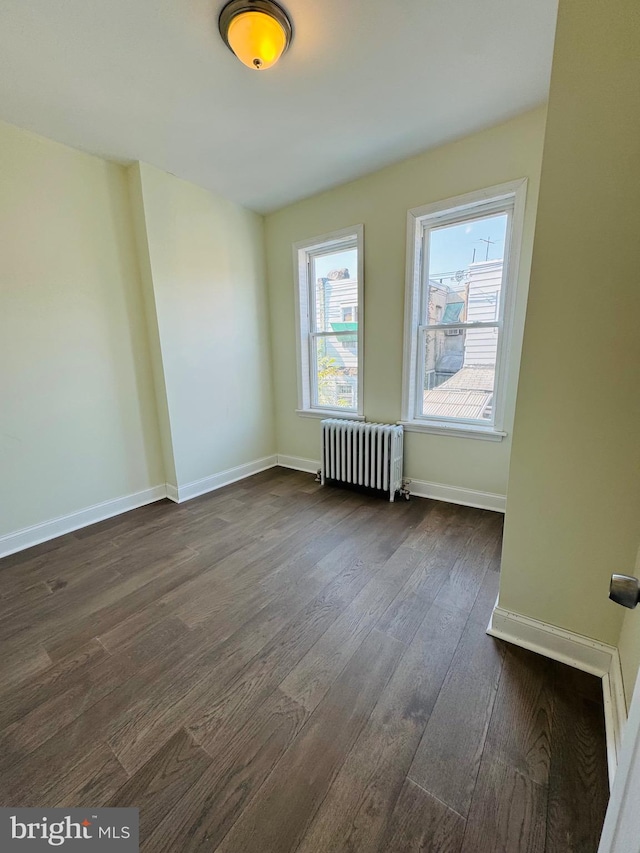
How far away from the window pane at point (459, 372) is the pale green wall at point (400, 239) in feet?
0.62

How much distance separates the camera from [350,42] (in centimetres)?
156

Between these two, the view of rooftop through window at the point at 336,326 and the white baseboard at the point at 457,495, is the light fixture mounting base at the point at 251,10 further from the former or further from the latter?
the white baseboard at the point at 457,495

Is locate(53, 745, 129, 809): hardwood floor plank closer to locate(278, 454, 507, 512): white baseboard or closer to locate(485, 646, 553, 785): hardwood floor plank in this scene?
locate(485, 646, 553, 785): hardwood floor plank

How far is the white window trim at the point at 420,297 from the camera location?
2264mm

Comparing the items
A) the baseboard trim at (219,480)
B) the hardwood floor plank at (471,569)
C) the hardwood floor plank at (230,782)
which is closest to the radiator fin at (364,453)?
the hardwood floor plank at (471,569)

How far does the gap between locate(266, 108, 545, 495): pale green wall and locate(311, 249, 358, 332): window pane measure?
23 centimetres

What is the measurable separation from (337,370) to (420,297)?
1.04 meters

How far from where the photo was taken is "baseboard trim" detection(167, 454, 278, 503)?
10.0ft

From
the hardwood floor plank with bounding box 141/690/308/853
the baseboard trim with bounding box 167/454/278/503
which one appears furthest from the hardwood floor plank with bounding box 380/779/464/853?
the baseboard trim with bounding box 167/454/278/503

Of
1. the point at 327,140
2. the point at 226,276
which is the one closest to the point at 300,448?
the point at 226,276

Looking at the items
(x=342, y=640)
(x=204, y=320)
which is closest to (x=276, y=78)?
(x=204, y=320)

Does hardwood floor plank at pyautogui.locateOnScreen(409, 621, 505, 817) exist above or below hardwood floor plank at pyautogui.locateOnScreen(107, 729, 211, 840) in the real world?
above

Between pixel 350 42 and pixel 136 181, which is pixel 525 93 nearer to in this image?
pixel 350 42

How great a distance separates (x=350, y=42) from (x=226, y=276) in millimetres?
1975
